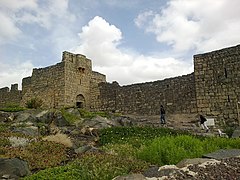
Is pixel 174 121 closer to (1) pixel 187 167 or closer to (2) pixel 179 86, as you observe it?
(2) pixel 179 86

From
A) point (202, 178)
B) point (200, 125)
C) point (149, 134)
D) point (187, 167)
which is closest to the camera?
point (202, 178)

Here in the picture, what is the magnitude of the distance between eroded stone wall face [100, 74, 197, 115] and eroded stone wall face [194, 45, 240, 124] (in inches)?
38.2

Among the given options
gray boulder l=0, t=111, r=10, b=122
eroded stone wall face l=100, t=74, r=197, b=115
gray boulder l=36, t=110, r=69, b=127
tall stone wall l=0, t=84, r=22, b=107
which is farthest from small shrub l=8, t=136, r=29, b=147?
tall stone wall l=0, t=84, r=22, b=107

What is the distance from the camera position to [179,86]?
22.5 metres

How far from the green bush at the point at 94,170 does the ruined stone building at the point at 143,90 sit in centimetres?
1436

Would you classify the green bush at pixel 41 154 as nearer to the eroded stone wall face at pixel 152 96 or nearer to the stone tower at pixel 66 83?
the eroded stone wall face at pixel 152 96

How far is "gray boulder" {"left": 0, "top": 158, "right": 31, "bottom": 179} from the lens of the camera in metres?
6.67

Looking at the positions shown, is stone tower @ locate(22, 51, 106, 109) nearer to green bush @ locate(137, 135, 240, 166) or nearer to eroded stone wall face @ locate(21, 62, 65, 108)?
eroded stone wall face @ locate(21, 62, 65, 108)

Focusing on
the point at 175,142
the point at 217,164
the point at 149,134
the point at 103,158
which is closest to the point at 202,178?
the point at 217,164

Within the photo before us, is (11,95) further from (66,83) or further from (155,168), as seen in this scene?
(155,168)

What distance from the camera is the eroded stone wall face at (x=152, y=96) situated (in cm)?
2188

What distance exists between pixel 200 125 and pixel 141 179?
14561mm

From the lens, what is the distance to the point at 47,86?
28.3m

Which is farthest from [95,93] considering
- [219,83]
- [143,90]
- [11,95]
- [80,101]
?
[219,83]
